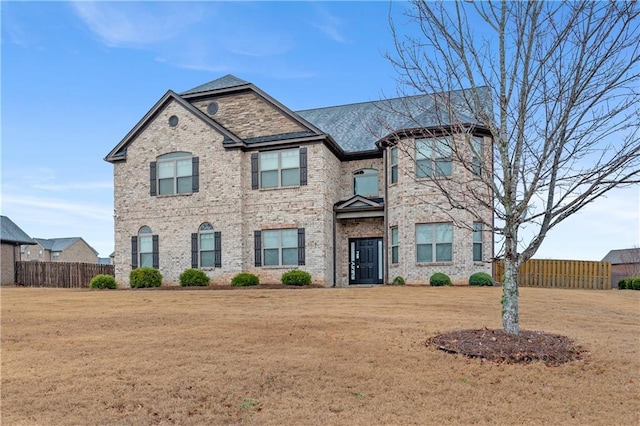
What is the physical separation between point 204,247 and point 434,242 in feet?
32.2

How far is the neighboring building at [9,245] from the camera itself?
31109 mm

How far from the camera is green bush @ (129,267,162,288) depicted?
20250mm

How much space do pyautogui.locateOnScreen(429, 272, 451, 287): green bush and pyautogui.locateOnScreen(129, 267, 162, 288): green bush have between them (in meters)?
11.7

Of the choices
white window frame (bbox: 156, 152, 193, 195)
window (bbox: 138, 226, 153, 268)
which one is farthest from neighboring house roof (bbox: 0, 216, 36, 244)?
white window frame (bbox: 156, 152, 193, 195)

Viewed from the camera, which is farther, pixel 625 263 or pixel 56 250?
pixel 56 250

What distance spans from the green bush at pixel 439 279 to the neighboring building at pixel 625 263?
15.3 meters

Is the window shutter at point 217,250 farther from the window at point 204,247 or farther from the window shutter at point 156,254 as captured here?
the window shutter at point 156,254

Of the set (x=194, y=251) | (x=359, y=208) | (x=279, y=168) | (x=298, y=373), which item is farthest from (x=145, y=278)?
(x=298, y=373)

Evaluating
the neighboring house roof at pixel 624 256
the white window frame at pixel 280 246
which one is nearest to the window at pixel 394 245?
the white window frame at pixel 280 246

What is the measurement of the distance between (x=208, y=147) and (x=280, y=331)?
13.6 meters

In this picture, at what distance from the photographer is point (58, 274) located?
29141 mm

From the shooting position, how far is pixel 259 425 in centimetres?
490

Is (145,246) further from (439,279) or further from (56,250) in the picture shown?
(56,250)

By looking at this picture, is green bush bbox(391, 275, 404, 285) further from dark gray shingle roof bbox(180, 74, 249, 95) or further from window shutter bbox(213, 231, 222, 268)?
dark gray shingle roof bbox(180, 74, 249, 95)
